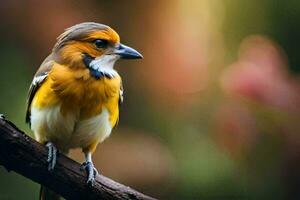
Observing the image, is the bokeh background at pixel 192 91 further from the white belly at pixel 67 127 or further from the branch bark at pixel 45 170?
the branch bark at pixel 45 170

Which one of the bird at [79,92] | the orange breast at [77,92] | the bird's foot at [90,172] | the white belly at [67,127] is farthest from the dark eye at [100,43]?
the bird's foot at [90,172]

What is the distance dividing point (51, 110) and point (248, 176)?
4.73 feet

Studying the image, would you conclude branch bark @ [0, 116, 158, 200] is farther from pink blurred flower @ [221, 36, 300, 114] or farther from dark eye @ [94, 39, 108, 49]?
pink blurred flower @ [221, 36, 300, 114]

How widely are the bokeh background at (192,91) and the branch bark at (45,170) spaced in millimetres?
1317

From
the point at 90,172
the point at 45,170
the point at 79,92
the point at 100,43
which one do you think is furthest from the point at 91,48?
the point at 45,170

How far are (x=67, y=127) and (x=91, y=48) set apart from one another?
0.35 m

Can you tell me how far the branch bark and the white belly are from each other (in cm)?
22

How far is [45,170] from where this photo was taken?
369cm

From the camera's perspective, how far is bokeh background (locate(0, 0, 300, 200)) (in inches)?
202

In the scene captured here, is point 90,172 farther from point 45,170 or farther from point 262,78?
point 262,78

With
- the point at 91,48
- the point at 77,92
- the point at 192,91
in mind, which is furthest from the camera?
the point at 192,91

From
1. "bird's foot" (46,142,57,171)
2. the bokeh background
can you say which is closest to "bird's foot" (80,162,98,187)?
"bird's foot" (46,142,57,171)

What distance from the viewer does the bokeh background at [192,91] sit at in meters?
5.14

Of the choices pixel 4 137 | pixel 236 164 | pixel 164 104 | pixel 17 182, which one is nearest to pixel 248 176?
pixel 236 164
